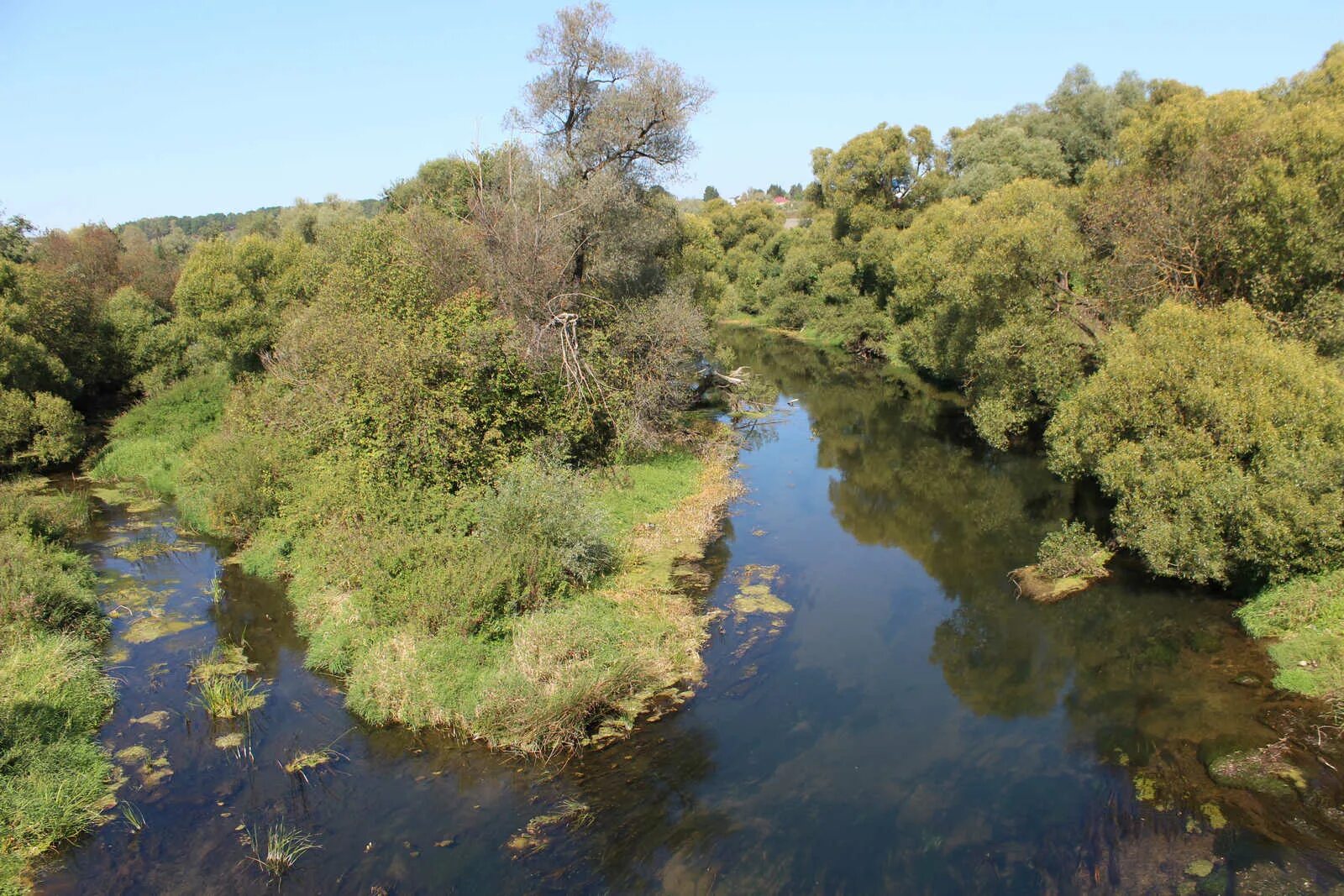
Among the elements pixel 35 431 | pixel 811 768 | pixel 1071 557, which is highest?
pixel 35 431

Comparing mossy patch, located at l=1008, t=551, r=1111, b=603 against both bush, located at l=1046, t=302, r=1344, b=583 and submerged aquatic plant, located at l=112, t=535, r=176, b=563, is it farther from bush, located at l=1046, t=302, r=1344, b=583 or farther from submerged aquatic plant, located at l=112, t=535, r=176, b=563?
submerged aquatic plant, located at l=112, t=535, r=176, b=563

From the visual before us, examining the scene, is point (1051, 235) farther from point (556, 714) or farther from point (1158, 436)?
point (556, 714)

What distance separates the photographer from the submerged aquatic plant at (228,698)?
43.4 feet

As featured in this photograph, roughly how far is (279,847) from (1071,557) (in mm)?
16576

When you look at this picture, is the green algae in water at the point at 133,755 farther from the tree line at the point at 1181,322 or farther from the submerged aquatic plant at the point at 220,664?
the tree line at the point at 1181,322

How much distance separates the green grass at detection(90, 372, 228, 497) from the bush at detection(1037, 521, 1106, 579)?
2626 cm

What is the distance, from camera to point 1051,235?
990 inches

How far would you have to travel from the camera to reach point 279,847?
9977 mm

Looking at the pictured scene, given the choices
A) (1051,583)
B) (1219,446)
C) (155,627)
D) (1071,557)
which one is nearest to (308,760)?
(155,627)

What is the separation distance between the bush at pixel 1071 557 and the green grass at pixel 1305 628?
299cm

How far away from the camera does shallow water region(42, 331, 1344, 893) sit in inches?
389

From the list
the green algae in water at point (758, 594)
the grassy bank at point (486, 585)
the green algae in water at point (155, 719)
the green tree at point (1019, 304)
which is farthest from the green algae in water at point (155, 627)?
the green tree at point (1019, 304)

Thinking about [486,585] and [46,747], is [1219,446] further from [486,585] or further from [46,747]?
[46,747]

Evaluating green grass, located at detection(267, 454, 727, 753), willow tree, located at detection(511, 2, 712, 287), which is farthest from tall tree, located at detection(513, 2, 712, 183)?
green grass, located at detection(267, 454, 727, 753)
